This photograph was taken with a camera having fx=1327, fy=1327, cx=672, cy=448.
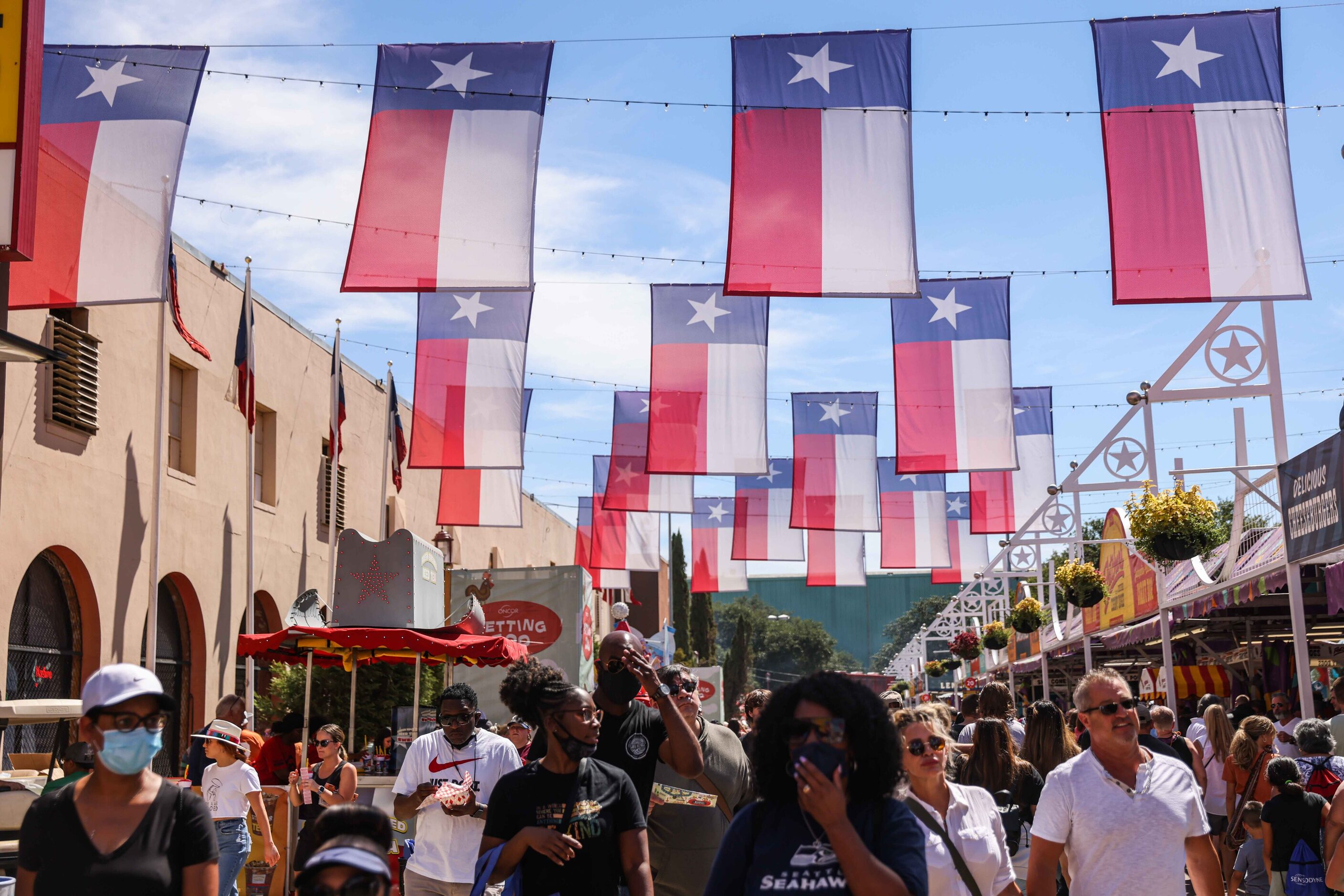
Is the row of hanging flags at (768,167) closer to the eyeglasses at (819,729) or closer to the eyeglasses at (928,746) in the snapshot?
the eyeglasses at (928,746)

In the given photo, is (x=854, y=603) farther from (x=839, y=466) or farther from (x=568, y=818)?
(x=568, y=818)

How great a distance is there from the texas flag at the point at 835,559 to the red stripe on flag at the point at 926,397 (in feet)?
37.2

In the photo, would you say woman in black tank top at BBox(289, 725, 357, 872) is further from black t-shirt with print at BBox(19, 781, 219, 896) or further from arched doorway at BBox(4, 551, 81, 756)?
arched doorway at BBox(4, 551, 81, 756)

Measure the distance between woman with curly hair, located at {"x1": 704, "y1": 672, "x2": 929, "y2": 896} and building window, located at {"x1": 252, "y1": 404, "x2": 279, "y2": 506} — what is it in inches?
838

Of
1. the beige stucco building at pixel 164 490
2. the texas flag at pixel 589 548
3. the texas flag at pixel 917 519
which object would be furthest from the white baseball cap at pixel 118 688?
the texas flag at pixel 589 548

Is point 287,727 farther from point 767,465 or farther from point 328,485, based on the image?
point 328,485

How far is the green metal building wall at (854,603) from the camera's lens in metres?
160

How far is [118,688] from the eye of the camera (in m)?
3.99

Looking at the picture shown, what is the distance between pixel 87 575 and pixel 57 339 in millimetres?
3067

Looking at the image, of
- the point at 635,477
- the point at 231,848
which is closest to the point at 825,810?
the point at 231,848

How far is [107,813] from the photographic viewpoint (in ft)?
12.9

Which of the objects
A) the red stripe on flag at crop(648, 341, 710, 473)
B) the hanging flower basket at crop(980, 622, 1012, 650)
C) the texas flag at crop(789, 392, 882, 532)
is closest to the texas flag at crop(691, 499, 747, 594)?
the hanging flower basket at crop(980, 622, 1012, 650)

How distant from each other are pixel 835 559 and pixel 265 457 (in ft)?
42.5

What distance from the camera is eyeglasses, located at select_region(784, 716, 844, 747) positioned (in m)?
3.32
